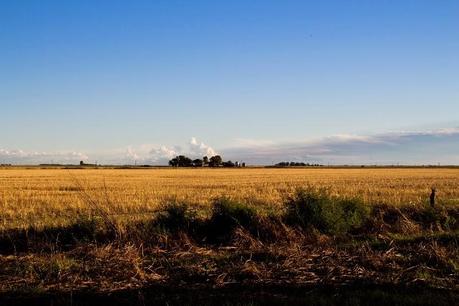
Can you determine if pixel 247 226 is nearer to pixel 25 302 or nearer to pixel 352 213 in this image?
pixel 352 213

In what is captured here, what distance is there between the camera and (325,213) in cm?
1551

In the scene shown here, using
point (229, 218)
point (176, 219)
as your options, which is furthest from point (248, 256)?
point (176, 219)

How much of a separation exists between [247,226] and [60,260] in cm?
577

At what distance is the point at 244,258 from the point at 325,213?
4454 millimetres

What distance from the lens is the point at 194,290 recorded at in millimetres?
9133

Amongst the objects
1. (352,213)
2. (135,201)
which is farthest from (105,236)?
(135,201)

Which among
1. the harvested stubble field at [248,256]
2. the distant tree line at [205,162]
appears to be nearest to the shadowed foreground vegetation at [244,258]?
the harvested stubble field at [248,256]

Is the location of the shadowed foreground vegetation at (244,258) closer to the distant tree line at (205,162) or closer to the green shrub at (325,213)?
the green shrub at (325,213)

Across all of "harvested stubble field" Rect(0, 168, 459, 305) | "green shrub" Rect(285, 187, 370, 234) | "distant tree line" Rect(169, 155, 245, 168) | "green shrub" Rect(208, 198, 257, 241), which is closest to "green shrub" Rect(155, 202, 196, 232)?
"harvested stubble field" Rect(0, 168, 459, 305)

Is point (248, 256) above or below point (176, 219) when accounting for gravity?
below

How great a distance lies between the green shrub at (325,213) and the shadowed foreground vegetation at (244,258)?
31mm

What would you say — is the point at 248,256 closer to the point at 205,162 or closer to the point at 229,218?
the point at 229,218

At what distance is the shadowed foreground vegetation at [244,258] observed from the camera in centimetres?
889

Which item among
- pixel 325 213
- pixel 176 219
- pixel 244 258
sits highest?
pixel 325 213
